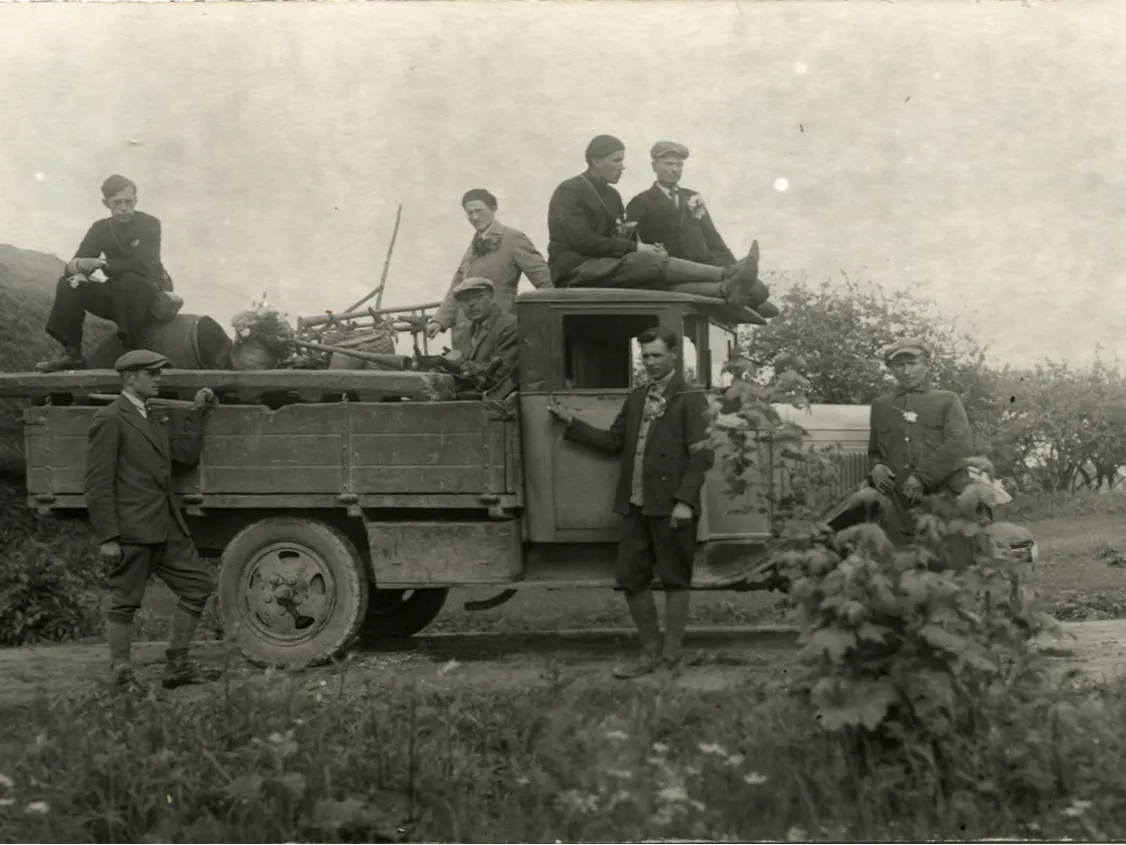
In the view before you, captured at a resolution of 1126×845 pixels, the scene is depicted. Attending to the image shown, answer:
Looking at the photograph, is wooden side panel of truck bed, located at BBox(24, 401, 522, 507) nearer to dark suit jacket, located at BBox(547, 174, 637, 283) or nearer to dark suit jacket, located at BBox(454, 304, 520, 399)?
dark suit jacket, located at BBox(454, 304, 520, 399)

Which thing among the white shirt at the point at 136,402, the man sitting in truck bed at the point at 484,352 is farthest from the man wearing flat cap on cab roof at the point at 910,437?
the white shirt at the point at 136,402

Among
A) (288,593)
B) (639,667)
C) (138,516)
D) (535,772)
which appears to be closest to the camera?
(535,772)

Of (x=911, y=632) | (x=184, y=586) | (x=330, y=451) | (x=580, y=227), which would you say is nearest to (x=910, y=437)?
(x=580, y=227)

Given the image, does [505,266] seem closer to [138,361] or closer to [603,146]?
[603,146]

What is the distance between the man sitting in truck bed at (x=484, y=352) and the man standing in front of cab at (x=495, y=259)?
1.30 feet

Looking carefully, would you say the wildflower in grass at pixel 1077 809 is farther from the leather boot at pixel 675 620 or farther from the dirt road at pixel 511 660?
the leather boot at pixel 675 620

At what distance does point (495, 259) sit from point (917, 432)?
9.19 ft

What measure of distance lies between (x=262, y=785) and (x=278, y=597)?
9.79 ft

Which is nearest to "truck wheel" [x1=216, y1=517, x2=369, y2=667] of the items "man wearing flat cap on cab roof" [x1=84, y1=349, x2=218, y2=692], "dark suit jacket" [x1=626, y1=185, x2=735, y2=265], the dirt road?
the dirt road

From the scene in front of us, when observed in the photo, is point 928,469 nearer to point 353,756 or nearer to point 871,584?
point 871,584

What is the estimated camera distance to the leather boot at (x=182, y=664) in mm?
6820

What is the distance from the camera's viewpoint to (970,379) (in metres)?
18.3

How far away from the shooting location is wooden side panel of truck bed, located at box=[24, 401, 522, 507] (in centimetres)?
711

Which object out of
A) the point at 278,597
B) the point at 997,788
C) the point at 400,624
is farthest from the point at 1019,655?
the point at 400,624
